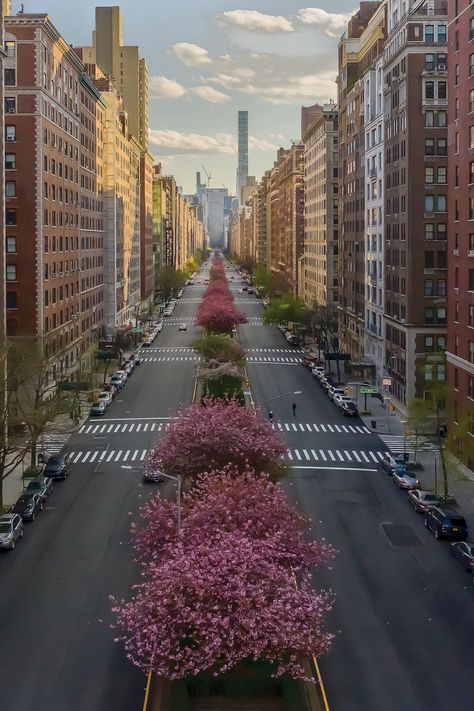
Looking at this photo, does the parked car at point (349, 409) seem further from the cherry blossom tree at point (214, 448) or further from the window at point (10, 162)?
the cherry blossom tree at point (214, 448)

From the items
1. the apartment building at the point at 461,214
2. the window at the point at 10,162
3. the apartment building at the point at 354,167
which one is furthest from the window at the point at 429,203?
the window at the point at 10,162

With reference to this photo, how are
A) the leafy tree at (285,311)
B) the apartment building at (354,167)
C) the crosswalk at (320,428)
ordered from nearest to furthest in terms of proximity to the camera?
the crosswalk at (320,428), the apartment building at (354,167), the leafy tree at (285,311)

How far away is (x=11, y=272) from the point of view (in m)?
83.2

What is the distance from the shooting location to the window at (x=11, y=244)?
83.1 meters

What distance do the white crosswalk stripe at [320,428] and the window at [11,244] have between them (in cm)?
2991

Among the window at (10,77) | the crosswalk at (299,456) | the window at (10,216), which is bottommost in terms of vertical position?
the crosswalk at (299,456)

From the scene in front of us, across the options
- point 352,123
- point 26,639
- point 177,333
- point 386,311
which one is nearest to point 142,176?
point 177,333

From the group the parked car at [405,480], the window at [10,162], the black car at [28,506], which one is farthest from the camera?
the window at [10,162]

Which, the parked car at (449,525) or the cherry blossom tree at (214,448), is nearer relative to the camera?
the cherry blossom tree at (214,448)

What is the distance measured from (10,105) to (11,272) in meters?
16.0

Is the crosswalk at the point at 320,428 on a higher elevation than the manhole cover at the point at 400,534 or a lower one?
higher

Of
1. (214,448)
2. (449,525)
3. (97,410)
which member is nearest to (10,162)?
(97,410)

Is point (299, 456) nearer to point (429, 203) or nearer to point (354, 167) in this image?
point (429, 203)

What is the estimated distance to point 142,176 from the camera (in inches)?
7505
